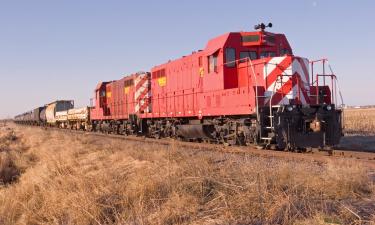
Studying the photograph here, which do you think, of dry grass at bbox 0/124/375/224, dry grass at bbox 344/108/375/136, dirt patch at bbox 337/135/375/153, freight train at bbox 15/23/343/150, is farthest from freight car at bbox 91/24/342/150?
dry grass at bbox 344/108/375/136

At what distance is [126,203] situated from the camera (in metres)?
6.18

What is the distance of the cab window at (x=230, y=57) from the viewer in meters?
15.5

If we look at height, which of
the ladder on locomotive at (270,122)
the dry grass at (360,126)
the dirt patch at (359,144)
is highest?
the ladder on locomotive at (270,122)

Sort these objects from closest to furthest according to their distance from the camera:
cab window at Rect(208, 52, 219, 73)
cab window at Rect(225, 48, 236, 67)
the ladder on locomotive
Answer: the ladder on locomotive, cab window at Rect(225, 48, 236, 67), cab window at Rect(208, 52, 219, 73)

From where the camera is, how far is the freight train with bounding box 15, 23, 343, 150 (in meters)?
13.1

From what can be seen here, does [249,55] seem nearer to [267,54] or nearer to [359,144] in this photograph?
[267,54]

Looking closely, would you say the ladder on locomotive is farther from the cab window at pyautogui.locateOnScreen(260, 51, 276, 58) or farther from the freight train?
the cab window at pyautogui.locateOnScreen(260, 51, 276, 58)

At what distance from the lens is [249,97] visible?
13.7 metres

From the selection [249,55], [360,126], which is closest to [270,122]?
[249,55]

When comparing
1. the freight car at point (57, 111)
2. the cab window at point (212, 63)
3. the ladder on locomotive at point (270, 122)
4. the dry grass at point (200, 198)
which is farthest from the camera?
the freight car at point (57, 111)

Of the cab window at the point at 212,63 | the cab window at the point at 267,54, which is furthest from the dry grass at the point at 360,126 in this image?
the cab window at the point at 212,63

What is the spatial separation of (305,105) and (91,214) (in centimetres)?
910

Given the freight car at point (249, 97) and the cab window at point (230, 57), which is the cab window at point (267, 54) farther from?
the cab window at point (230, 57)

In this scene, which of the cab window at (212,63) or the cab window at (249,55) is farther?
the cab window at (212,63)
